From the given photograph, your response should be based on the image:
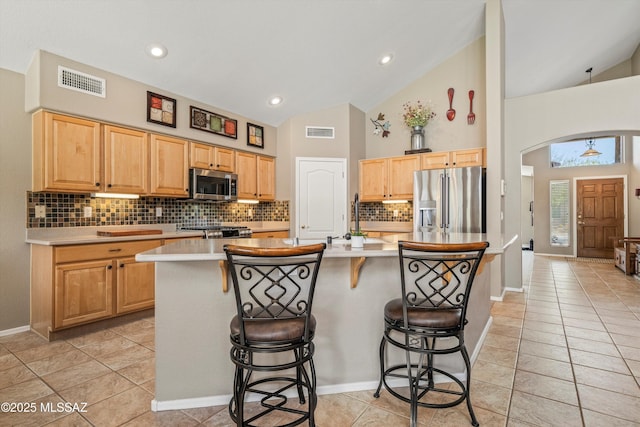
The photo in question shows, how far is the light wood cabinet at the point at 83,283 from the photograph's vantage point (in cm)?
295

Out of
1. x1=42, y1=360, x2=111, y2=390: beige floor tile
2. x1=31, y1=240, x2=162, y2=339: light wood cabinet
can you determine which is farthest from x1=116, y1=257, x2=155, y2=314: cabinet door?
x1=42, y1=360, x2=111, y2=390: beige floor tile

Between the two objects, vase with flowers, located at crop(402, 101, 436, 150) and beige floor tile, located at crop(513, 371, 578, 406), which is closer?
beige floor tile, located at crop(513, 371, 578, 406)

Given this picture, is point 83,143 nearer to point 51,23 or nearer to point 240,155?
point 51,23

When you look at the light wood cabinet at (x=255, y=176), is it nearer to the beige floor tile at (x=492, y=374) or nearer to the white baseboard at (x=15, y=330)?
the white baseboard at (x=15, y=330)

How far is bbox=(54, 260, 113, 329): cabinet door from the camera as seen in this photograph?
2953 mm

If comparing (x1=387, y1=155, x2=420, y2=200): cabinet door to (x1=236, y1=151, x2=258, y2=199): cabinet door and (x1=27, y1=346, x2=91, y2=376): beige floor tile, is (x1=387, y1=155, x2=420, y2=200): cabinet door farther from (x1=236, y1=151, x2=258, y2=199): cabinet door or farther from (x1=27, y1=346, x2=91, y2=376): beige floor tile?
(x1=27, y1=346, x2=91, y2=376): beige floor tile

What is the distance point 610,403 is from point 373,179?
409 centimetres

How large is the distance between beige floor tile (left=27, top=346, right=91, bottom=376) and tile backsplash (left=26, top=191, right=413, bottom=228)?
1410mm

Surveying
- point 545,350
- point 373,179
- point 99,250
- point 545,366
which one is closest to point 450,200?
point 373,179

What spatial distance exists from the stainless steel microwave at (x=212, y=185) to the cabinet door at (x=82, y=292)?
4.64 ft

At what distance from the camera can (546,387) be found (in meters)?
2.18

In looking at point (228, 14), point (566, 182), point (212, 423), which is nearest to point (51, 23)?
point (228, 14)

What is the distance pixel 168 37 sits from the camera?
337cm

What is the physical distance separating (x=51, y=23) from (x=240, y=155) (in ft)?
8.44
